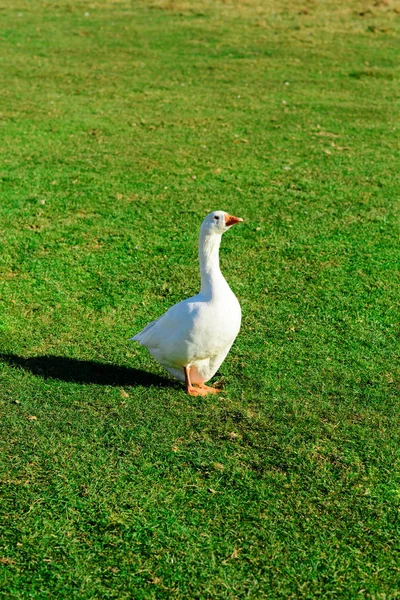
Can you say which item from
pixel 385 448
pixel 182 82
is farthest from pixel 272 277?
pixel 182 82

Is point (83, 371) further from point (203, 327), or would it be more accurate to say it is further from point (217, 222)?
point (217, 222)

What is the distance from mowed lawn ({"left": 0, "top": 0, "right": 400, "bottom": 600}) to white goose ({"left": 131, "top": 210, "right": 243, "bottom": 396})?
0.26 metres

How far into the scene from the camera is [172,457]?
15.6 feet

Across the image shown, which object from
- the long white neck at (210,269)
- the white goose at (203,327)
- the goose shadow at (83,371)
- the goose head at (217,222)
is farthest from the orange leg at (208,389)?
the goose head at (217,222)

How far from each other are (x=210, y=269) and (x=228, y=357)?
1.10 meters

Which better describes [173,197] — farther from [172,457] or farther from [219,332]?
[172,457]

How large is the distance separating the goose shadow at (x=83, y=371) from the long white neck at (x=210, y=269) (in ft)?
3.06

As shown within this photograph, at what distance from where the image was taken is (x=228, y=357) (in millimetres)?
5984

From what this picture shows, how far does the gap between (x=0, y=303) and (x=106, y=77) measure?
8.87 meters

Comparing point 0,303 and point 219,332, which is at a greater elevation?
point 219,332

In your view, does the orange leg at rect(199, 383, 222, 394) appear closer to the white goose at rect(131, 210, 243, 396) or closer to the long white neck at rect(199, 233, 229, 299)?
the white goose at rect(131, 210, 243, 396)

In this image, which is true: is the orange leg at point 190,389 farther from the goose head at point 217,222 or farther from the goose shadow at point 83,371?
the goose head at point 217,222

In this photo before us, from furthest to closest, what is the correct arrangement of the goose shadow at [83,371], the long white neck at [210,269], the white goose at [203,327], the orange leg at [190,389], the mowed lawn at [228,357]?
the goose shadow at [83,371] < the orange leg at [190,389] < the long white neck at [210,269] < the white goose at [203,327] < the mowed lawn at [228,357]

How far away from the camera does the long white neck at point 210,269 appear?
5109 mm
